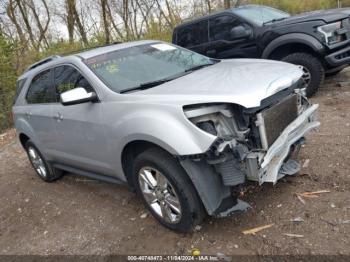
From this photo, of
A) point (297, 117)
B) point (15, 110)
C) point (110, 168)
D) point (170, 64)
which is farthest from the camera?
point (15, 110)

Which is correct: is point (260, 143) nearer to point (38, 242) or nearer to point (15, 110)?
point (38, 242)

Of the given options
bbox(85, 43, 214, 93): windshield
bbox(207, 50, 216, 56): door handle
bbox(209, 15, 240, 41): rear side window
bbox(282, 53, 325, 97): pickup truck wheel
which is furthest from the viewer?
bbox(207, 50, 216, 56): door handle

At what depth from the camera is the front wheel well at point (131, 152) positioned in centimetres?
346

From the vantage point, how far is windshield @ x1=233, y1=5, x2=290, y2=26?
7.32 metres

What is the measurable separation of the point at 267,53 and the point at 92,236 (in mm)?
4631

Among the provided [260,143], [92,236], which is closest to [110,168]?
[92,236]

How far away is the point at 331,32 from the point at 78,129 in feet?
14.7

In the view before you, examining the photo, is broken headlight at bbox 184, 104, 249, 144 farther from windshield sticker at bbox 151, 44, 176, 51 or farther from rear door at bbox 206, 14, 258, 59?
rear door at bbox 206, 14, 258, 59

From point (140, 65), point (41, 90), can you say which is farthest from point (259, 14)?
point (41, 90)

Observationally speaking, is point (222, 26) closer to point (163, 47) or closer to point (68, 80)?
point (163, 47)

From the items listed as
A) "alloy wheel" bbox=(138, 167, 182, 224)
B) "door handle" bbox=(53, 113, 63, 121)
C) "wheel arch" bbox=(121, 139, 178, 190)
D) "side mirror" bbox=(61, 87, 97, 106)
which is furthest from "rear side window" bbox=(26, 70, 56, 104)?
"alloy wheel" bbox=(138, 167, 182, 224)

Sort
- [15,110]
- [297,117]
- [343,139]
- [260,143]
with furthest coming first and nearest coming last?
[15,110]
[343,139]
[297,117]
[260,143]

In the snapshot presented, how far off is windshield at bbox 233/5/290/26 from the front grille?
4.02 metres

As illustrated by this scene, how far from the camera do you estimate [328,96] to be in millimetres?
6746
